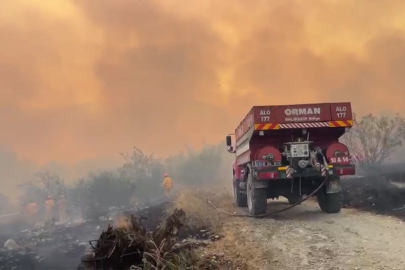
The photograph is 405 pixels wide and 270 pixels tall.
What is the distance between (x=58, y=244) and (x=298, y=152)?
7.32m

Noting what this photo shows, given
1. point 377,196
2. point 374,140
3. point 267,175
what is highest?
point 374,140

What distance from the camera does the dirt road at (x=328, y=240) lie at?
5201 millimetres

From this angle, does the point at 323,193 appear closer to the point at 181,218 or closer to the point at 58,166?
the point at 181,218

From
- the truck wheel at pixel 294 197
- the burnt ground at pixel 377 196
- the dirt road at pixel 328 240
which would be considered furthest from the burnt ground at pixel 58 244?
the burnt ground at pixel 377 196

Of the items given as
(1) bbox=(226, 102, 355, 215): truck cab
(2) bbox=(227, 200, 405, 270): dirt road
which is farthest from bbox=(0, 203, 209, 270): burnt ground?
(1) bbox=(226, 102, 355, 215): truck cab

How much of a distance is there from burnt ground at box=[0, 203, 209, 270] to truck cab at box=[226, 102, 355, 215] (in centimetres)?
177

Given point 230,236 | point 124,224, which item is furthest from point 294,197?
point 124,224

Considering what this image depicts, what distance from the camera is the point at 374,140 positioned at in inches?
748

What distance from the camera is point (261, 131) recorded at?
8.26 metres

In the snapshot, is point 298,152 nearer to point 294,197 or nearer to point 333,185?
point 333,185

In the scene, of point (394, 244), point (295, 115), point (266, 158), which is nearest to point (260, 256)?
point (394, 244)

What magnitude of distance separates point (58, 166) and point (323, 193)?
33293 mm

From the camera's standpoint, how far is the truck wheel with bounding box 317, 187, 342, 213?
8.52 meters

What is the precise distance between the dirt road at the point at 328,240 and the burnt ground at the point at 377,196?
0.79 m
